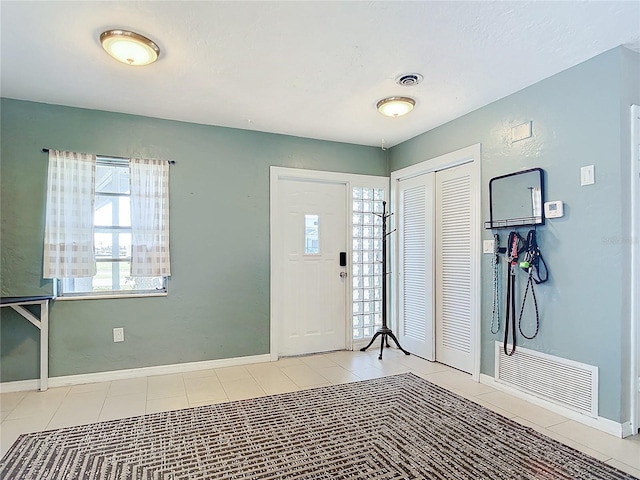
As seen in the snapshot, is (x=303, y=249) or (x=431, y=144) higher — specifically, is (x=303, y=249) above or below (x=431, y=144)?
below

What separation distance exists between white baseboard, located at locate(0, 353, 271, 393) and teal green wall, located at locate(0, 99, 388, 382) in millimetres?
52

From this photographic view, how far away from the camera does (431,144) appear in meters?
4.05

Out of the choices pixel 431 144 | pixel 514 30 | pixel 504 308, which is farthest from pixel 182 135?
pixel 504 308

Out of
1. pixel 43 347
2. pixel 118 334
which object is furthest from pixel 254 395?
pixel 43 347

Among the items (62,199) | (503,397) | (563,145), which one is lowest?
(503,397)

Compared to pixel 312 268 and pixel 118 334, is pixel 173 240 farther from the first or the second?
pixel 312 268

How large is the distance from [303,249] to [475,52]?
8.73 ft

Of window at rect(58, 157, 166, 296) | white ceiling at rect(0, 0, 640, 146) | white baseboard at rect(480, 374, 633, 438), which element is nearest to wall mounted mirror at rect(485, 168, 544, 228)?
white ceiling at rect(0, 0, 640, 146)

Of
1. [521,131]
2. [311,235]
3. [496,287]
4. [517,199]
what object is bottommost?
[496,287]

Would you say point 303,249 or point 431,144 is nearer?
point 431,144

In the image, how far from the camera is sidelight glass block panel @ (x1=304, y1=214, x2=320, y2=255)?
174 inches

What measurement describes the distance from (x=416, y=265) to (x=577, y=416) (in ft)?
6.86

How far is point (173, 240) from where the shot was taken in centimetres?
372

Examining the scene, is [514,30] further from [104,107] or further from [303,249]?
[104,107]
